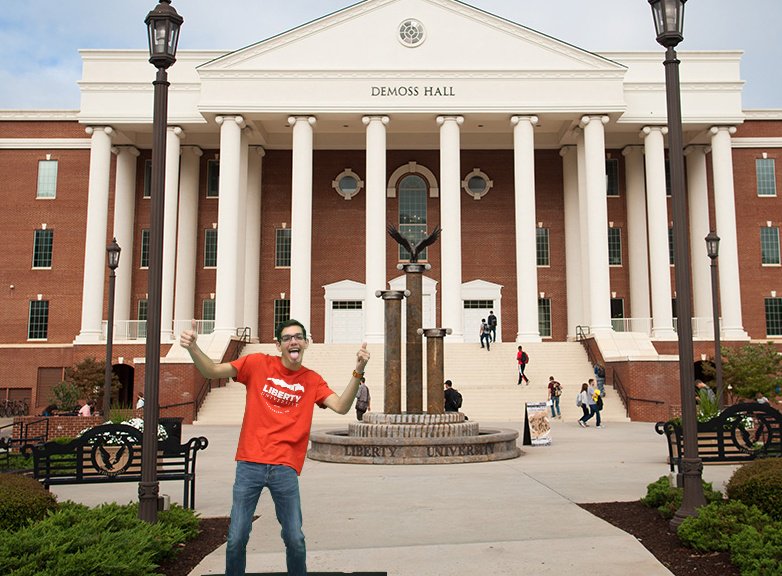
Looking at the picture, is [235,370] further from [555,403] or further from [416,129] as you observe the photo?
[416,129]

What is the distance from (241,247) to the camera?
42.7 m

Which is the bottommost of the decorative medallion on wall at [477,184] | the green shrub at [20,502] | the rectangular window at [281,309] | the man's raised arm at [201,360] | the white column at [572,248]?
the green shrub at [20,502]


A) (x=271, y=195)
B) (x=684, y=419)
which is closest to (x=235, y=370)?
(x=684, y=419)

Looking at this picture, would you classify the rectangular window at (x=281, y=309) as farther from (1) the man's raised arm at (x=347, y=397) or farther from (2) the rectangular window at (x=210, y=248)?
(1) the man's raised arm at (x=347, y=397)

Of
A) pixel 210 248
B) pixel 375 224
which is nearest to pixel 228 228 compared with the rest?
pixel 375 224

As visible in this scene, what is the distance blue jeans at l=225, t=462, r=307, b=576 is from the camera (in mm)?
5609

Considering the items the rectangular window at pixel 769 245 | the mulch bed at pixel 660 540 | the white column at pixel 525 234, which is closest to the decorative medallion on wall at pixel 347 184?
the white column at pixel 525 234

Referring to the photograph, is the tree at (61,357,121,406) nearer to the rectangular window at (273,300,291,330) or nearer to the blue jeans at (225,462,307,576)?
the rectangular window at (273,300,291,330)

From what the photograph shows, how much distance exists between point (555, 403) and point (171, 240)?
2237 cm

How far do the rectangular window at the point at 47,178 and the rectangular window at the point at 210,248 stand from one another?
861cm

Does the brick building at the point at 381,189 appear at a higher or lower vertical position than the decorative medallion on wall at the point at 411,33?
lower

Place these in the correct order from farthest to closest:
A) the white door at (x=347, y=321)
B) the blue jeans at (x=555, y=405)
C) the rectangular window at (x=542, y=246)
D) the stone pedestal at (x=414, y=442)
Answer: the rectangular window at (x=542, y=246)
the white door at (x=347, y=321)
the blue jeans at (x=555, y=405)
the stone pedestal at (x=414, y=442)

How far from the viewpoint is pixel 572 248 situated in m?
45.3

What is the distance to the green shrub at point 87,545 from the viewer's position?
5.94 metres
